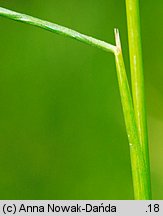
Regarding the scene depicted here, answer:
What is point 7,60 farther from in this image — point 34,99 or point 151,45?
point 151,45

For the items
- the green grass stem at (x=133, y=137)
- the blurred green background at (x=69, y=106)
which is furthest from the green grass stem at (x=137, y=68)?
the blurred green background at (x=69, y=106)

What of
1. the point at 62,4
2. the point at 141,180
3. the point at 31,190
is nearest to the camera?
the point at 141,180

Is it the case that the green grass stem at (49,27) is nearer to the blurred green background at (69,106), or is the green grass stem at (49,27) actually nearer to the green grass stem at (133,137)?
the green grass stem at (133,137)

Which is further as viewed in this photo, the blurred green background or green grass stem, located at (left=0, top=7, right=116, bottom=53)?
the blurred green background

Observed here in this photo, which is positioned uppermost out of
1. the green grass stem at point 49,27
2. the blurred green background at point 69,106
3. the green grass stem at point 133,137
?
the blurred green background at point 69,106

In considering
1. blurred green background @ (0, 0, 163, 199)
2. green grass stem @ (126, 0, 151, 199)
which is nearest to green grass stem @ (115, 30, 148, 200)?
green grass stem @ (126, 0, 151, 199)

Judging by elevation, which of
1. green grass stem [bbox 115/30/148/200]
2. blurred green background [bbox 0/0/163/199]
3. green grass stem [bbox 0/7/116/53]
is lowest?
green grass stem [bbox 115/30/148/200]

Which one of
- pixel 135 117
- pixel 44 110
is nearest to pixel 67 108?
pixel 44 110

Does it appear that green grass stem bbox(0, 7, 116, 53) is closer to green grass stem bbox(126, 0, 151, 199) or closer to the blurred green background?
green grass stem bbox(126, 0, 151, 199)

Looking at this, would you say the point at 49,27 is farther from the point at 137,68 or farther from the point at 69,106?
the point at 69,106
